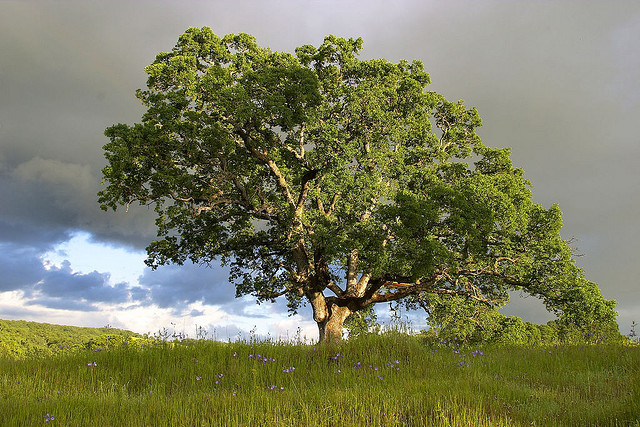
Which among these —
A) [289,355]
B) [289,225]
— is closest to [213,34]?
[289,225]

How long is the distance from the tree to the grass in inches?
306

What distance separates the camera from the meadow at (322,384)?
7.04 metres

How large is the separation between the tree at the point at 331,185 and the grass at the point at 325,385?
776 centimetres

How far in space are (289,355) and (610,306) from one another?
57.1 ft

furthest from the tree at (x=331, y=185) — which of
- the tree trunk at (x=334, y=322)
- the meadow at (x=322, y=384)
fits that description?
the meadow at (x=322, y=384)

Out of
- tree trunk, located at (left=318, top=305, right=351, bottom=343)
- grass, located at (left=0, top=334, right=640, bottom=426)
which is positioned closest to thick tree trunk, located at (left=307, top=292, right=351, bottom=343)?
tree trunk, located at (left=318, top=305, right=351, bottom=343)

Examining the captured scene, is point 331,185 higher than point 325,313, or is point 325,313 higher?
point 331,185

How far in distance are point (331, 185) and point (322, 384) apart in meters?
12.1

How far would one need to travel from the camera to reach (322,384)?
926 centimetres

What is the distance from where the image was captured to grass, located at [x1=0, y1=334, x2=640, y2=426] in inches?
277

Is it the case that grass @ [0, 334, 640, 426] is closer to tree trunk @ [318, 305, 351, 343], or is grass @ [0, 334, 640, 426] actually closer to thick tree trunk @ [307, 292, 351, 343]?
tree trunk @ [318, 305, 351, 343]

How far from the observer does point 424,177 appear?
22297 millimetres

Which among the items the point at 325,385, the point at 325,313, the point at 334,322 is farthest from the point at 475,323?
the point at 325,385

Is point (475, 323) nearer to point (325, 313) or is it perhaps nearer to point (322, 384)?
point (325, 313)
